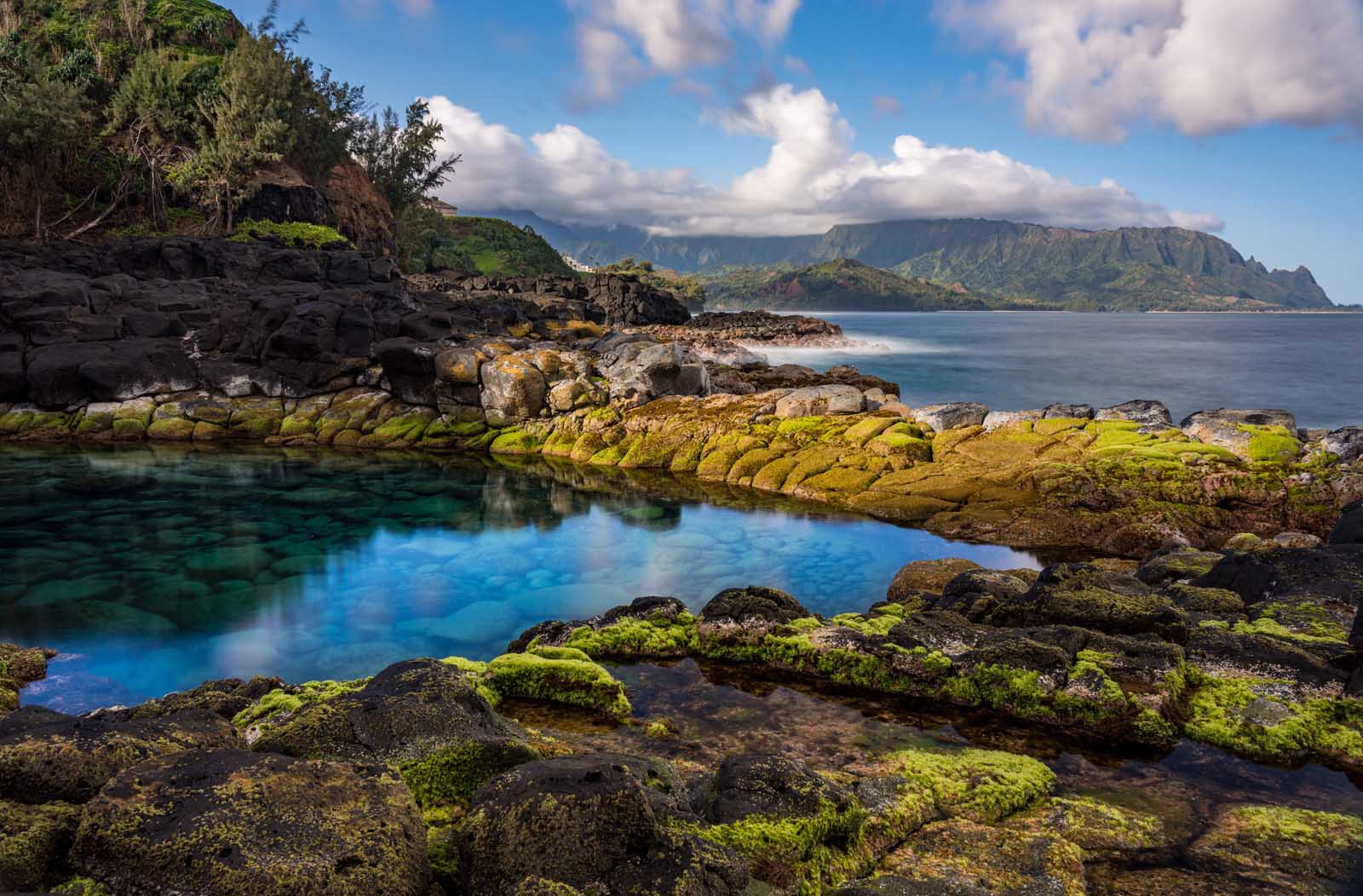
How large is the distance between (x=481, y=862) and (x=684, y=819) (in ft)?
4.33

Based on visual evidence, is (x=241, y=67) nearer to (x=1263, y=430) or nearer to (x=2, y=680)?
(x=2, y=680)

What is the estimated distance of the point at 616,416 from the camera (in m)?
33.1

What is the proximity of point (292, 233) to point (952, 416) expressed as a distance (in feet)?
175

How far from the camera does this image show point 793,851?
539 cm

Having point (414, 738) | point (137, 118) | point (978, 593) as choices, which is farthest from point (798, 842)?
point (137, 118)

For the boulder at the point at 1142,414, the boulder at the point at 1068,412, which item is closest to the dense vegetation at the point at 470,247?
the boulder at the point at 1068,412

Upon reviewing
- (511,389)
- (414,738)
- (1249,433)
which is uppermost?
(1249,433)

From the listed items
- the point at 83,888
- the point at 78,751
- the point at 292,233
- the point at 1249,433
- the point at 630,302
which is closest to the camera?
the point at 83,888

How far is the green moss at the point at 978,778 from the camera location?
22.1 ft

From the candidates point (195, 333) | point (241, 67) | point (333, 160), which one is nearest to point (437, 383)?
point (195, 333)

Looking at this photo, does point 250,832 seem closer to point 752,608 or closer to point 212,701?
point 212,701

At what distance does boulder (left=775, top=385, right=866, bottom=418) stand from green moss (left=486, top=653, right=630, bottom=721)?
2171 centimetres

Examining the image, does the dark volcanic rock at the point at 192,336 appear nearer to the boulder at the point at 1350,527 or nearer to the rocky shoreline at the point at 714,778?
the rocky shoreline at the point at 714,778

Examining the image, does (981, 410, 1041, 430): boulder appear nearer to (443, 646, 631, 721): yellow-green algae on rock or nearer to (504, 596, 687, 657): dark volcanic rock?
(504, 596, 687, 657): dark volcanic rock
